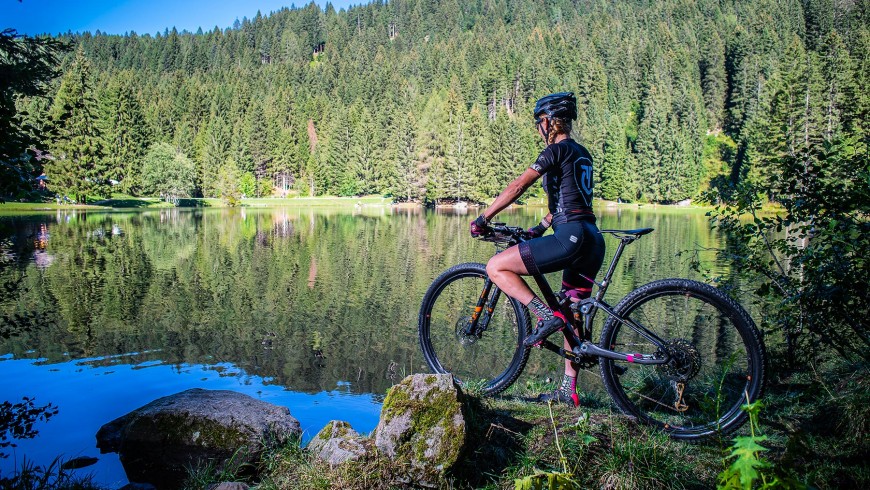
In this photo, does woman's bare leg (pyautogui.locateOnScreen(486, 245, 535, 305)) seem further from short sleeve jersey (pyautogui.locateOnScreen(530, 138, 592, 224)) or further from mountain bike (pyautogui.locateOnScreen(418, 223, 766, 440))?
short sleeve jersey (pyautogui.locateOnScreen(530, 138, 592, 224))

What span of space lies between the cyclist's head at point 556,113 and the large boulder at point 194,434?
388cm

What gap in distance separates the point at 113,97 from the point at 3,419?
98.5m

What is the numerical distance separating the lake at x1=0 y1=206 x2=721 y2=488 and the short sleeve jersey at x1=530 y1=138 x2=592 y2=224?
4.65 feet

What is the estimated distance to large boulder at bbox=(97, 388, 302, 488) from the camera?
18.7ft

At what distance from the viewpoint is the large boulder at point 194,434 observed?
18.7ft

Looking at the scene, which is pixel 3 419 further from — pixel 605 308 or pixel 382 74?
pixel 382 74

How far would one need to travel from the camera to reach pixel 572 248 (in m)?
4.64

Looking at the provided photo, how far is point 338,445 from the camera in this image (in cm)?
398

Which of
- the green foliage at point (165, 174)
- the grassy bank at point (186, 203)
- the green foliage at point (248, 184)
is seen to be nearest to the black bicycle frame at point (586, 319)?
the grassy bank at point (186, 203)

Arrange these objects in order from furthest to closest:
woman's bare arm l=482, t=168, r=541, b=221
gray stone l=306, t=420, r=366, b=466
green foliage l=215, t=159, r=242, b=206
Answer: green foliage l=215, t=159, r=242, b=206
woman's bare arm l=482, t=168, r=541, b=221
gray stone l=306, t=420, r=366, b=466

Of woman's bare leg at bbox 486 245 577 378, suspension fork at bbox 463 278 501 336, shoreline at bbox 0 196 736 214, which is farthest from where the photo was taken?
shoreline at bbox 0 196 736 214

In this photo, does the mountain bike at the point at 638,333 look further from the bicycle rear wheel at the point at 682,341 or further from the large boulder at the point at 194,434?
the large boulder at the point at 194,434

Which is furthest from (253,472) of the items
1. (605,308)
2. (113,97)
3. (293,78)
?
(293,78)

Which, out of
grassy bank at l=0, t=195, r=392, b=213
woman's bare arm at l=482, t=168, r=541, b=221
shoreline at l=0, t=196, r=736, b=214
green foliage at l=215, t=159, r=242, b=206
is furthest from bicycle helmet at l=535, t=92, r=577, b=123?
green foliage at l=215, t=159, r=242, b=206
